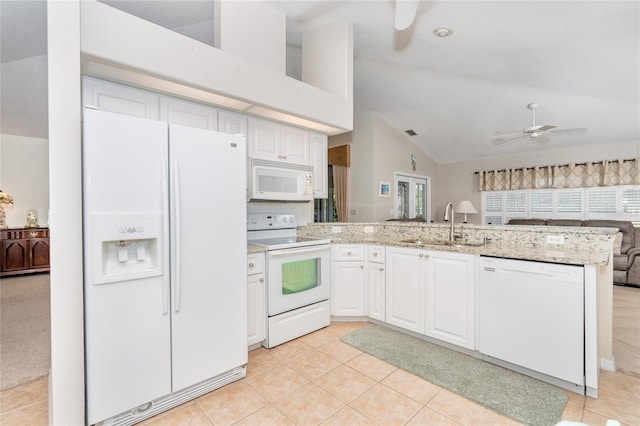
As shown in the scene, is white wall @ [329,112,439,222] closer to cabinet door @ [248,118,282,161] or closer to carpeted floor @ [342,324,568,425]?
cabinet door @ [248,118,282,161]

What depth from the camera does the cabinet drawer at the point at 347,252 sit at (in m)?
3.20

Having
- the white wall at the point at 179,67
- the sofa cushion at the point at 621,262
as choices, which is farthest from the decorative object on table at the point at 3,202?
the sofa cushion at the point at 621,262

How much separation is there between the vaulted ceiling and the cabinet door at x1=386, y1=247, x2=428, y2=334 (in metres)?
2.19

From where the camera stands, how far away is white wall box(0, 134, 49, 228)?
547cm

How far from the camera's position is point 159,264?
1.81 meters

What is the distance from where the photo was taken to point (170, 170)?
1.86 m

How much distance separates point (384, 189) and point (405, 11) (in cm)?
398

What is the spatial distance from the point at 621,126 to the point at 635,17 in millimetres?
3556

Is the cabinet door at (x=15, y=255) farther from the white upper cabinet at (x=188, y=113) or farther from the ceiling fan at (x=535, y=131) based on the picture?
the ceiling fan at (x=535, y=131)

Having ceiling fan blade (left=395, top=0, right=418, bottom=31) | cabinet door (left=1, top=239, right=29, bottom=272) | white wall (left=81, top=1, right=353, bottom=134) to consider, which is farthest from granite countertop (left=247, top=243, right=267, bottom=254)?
cabinet door (left=1, top=239, right=29, bottom=272)

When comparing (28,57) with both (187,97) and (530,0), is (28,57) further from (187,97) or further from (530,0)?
(530,0)

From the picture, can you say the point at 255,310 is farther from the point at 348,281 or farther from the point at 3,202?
the point at 3,202

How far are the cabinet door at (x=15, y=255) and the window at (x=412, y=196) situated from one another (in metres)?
6.83

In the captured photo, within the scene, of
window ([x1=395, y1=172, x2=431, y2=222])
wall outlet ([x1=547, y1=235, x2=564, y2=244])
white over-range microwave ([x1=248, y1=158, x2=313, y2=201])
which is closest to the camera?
wall outlet ([x1=547, y1=235, x2=564, y2=244])
